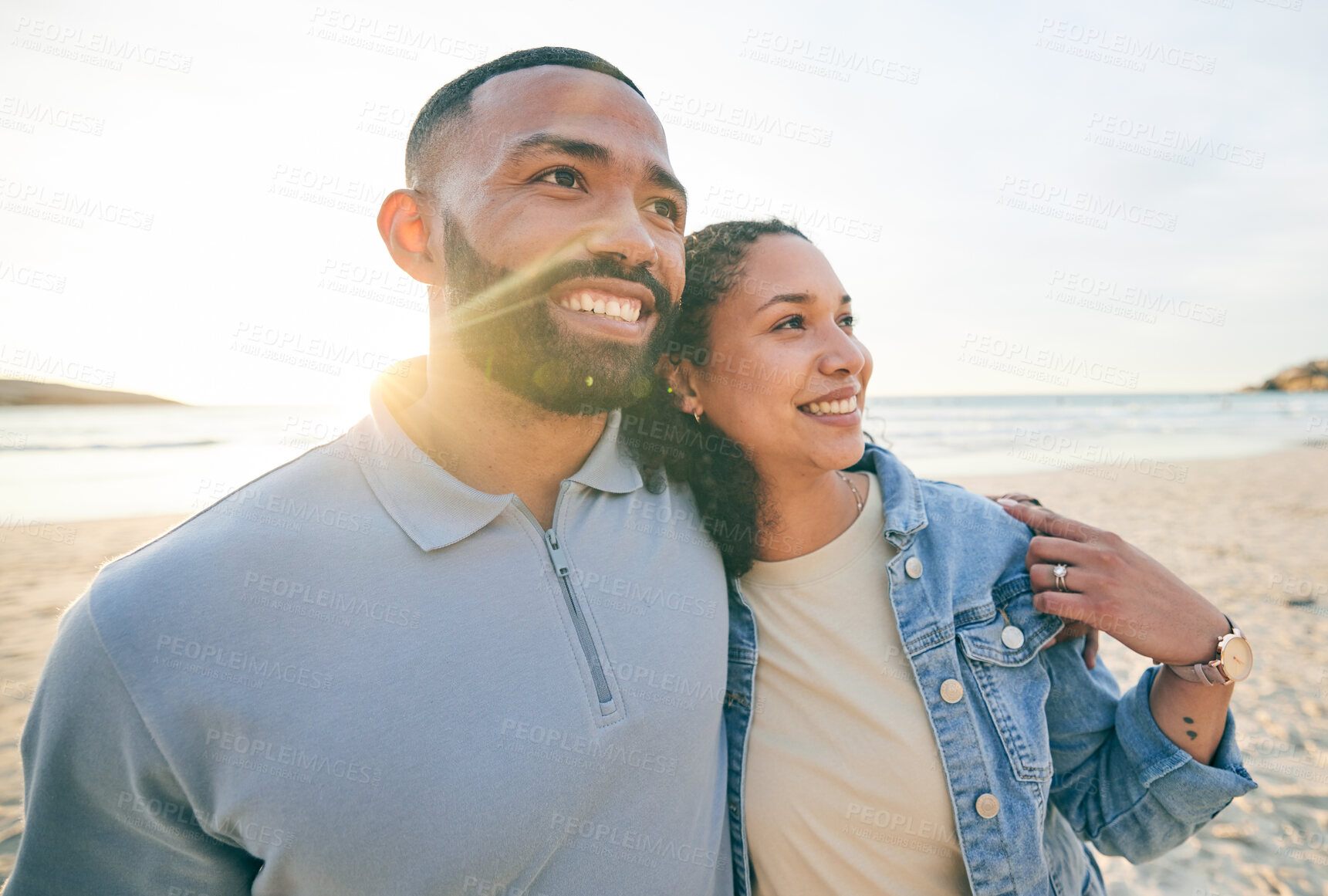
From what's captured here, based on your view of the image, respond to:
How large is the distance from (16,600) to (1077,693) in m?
9.10

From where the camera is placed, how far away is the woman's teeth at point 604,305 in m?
1.96

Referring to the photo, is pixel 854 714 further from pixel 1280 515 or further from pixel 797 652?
pixel 1280 515

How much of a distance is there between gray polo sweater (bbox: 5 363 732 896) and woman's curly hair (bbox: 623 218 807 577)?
1.69ft

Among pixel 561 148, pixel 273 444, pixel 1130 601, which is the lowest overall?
pixel 273 444

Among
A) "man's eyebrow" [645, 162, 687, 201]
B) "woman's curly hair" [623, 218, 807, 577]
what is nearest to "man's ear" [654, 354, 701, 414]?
"woman's curly hair" [623, 218, 807, 577]

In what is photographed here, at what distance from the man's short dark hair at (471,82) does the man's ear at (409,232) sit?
0.34 feet

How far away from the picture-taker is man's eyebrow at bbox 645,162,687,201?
213cm

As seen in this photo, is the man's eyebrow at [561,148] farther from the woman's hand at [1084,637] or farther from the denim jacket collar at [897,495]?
the woman's hand at [1084,637]

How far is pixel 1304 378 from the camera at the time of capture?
6588 centimetres

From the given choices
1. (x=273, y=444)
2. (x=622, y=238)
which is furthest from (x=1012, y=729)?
(x=273, y=444)

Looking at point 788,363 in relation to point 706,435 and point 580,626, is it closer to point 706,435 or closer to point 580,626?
point 706,435

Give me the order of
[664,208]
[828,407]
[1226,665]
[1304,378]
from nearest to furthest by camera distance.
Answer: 1. [1226,665]
2. [664,208]
3. [828,407]
4. [1304,378]

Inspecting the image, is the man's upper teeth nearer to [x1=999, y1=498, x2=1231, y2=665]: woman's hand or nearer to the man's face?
Result: the man's face

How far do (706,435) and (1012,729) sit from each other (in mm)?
1426
